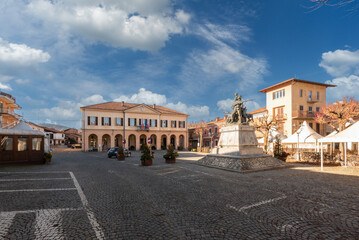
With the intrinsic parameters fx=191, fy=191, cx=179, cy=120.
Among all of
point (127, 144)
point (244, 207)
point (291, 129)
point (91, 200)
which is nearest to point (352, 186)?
point (244, 207)

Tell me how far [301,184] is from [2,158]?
19901 mm

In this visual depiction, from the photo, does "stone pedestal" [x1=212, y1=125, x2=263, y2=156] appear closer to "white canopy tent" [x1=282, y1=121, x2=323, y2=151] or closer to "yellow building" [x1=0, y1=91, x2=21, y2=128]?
"white canopy tent" [x1=282, y1=121, x2=323, y2=151]

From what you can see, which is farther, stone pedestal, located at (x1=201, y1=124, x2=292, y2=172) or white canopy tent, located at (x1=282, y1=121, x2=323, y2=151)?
white canopy tent, located at (x1=282, y1=121, x2=323, y2=151)

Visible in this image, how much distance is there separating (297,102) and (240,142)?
22.1 meters

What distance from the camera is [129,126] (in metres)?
41.6

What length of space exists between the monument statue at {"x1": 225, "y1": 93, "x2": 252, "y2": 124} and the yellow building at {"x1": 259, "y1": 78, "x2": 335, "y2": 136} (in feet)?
54.2

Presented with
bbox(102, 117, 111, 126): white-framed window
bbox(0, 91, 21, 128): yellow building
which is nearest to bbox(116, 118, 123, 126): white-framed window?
bbox(102, 117, 111, 126): white-framed window

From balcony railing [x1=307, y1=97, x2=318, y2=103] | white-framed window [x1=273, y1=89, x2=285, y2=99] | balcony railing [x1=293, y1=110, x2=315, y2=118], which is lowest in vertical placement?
balcony railing [x1=293, y1=110, x2=315, y2=118]

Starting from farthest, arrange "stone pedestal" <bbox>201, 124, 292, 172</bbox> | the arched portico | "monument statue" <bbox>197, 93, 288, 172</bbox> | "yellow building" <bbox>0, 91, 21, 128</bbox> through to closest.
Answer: the arched portico < "yellow building" <bbox>0, 91, 21, 128</bbox> < "monument statue" <bbox>197, 93, 288, 172</bbox> < "stone pedestal" <bbox>201, 124, 292, 172</bbox>

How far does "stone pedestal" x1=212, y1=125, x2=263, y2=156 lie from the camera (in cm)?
1312

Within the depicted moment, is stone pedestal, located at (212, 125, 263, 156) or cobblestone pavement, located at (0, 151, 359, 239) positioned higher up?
stone pedestal, located at (212, 125, 263, 156)

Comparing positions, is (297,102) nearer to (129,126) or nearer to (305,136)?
(305,136)

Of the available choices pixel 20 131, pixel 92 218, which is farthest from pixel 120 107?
pixel 92 218

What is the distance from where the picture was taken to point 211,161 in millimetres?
13594
